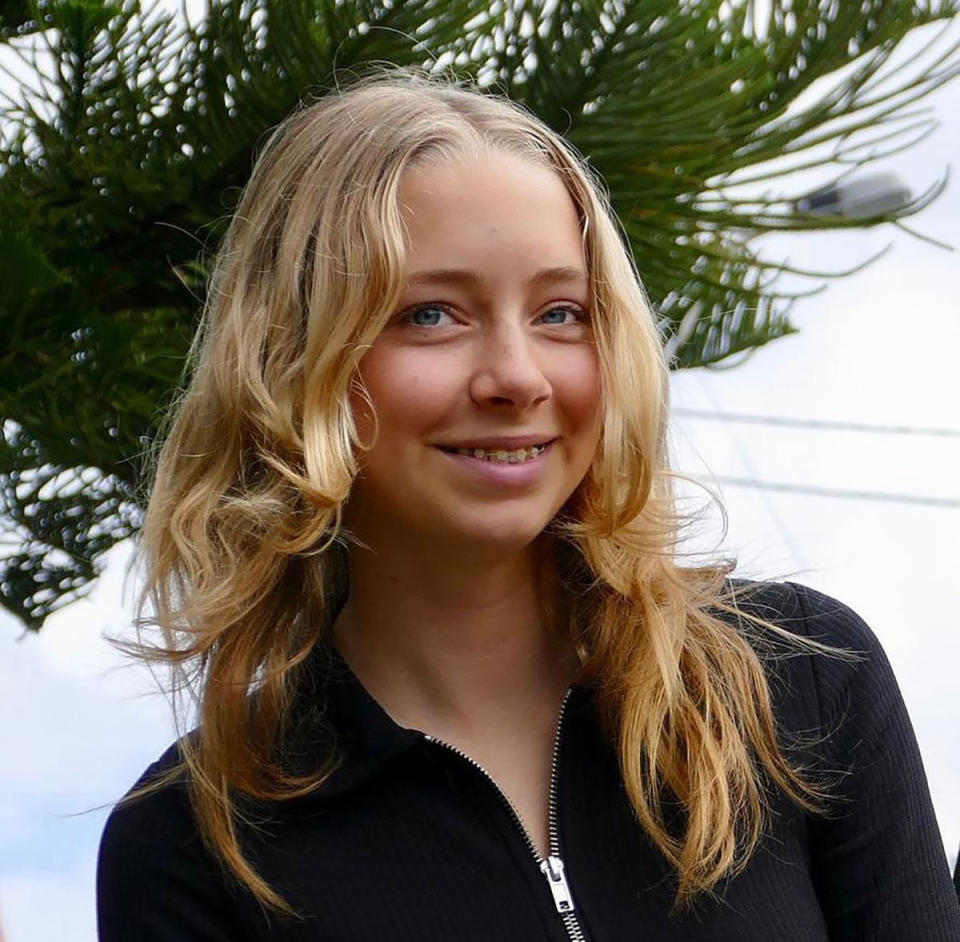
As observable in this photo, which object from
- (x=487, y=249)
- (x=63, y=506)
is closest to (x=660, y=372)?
(x=487, y=249)

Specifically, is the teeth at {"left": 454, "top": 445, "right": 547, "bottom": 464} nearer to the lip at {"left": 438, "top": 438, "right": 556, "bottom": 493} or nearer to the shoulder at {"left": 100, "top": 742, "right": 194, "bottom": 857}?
the lip at {"left": 438, "top": 438, "right": 556, "bottom": 493}

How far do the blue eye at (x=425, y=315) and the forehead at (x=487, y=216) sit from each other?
1.2 inches

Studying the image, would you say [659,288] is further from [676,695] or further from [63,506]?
[676,695]

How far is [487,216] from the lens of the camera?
1.14 meters

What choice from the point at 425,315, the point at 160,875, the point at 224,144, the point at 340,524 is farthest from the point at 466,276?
the point at 224,144

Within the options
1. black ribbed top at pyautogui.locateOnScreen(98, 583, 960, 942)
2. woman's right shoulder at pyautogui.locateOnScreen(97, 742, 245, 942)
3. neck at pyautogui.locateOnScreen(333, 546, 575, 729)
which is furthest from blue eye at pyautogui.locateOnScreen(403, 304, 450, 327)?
woman's right shoulder at pyautogui.locateOnScreen(97, 742, 245, 942)

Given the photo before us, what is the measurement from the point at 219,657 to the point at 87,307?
86 cm

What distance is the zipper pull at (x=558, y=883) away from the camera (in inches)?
44.9

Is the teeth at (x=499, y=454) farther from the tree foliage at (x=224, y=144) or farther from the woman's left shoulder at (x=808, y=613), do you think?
the tree foliage at (x=224, y=144)

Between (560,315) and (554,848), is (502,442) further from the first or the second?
(554,848)

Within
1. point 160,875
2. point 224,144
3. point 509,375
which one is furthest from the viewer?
point 224,144

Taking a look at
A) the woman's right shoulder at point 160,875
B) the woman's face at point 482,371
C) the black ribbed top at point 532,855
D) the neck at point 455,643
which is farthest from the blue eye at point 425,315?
the woman's right shoulder at point 160,875

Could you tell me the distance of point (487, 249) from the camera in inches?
44.4

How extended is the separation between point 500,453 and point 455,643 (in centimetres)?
18
